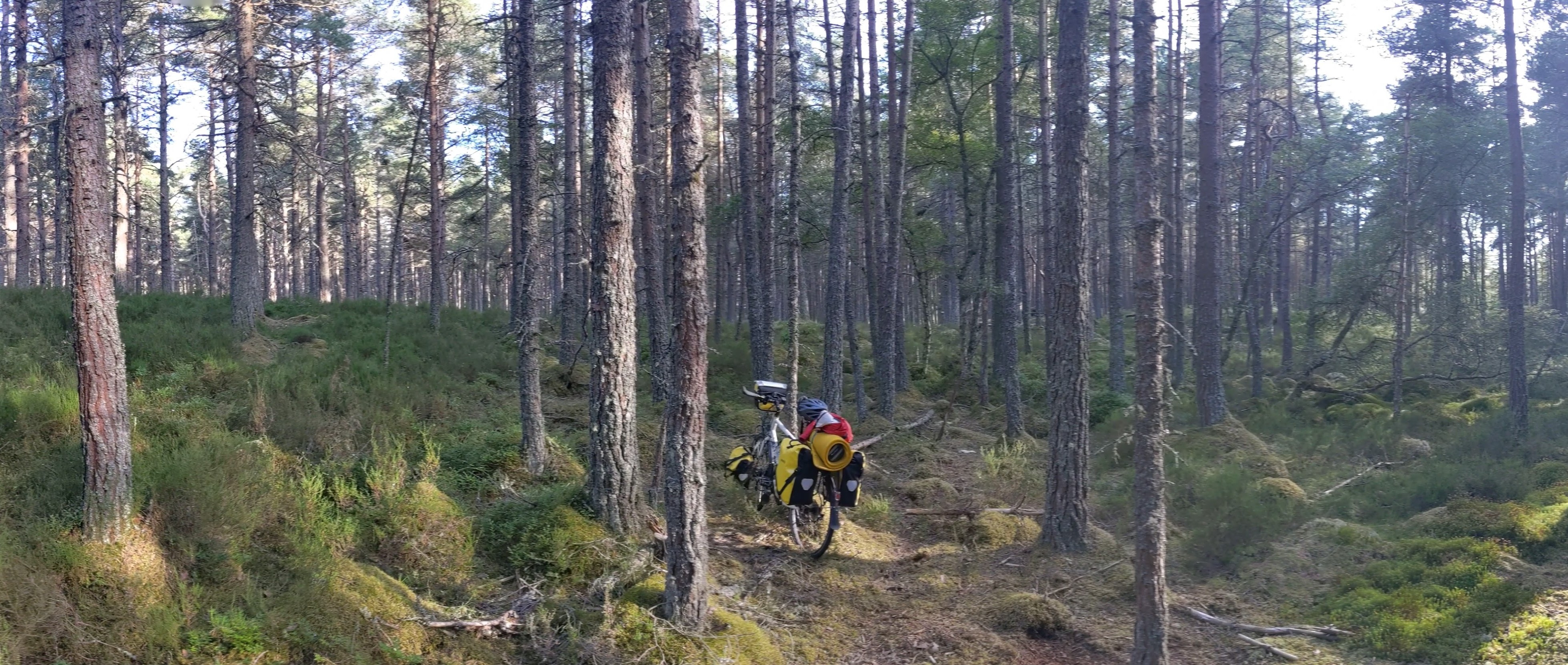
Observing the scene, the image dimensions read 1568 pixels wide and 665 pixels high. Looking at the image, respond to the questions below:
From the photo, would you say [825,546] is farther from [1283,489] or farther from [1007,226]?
[1007,226]

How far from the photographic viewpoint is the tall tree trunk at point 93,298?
5.41 m

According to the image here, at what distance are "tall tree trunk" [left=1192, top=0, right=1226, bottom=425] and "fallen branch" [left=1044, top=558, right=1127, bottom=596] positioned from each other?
7700 millimetres

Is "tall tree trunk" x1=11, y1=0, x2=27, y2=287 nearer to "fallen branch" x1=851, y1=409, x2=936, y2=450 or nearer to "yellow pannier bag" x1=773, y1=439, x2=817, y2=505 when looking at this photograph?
"fallen branch" x1=851, y1=409, x2=936, y2=450

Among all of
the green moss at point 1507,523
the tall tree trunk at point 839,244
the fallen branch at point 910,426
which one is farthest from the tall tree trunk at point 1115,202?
the green moss at point 1507,523

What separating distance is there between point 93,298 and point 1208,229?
15.7 m

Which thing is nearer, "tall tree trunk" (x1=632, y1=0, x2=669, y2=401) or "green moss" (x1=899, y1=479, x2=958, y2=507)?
"green moss" (x1=899, y1=479, x2=958, y2=507)

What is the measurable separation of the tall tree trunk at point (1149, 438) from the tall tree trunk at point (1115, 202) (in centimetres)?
1186

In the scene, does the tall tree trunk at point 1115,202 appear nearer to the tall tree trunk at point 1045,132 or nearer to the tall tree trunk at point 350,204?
the tall tree trunk at point 1045,132

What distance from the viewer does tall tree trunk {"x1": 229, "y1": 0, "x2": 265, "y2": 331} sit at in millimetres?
14086

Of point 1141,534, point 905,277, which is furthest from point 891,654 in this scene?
point 905,277

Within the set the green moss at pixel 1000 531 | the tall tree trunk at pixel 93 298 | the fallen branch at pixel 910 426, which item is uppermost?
the tall tree trunk at pixel 93 298

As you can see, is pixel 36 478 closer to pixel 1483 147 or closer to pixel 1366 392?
pixel 1366 392

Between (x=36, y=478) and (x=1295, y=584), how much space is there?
9.99 m

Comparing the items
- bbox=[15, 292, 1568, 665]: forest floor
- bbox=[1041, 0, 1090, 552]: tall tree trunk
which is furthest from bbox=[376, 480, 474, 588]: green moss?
bbox=[1041, 0, 1090, 552]: tall tree trunk
